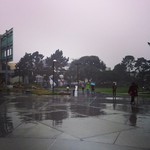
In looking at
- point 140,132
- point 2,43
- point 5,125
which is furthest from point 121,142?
point 2,43

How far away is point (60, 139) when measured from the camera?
638 cm

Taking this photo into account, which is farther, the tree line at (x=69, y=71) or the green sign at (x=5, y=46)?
the tree line at (x=69, y=71)

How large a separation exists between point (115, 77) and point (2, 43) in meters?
40.0

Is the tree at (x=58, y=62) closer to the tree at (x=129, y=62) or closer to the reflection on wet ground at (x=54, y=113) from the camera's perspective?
the tree at (x=129, y=62)

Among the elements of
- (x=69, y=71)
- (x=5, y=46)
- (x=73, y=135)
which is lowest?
(x=73, y=135)

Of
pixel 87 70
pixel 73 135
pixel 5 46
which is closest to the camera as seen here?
pixel 73 135

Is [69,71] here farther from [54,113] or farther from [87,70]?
[54,113]

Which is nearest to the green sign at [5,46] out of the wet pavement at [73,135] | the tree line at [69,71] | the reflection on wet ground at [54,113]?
the tree line at [69,71]

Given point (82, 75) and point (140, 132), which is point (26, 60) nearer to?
point (82, 75)

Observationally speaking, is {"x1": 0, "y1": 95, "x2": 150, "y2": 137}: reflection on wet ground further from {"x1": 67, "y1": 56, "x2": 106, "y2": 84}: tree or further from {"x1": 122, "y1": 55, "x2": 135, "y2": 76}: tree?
{"x1": 122, "y1": 55, "x2": 135, "y2": 76}: tree

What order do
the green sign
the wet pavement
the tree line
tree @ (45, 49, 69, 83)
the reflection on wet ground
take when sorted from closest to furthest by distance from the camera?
the wet pavement → the reflection on wet ground → the green sign → the tree line → tree @ (45, 49, 69, 83)

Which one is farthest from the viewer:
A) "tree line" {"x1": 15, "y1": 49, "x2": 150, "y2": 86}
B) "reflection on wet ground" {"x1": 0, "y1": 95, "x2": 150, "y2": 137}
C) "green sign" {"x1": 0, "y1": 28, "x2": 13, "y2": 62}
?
"tree line" {"x1": 15, "y1": 49, "x2": 150, "y2": 86}

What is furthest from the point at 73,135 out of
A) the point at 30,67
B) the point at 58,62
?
the point at 58,62

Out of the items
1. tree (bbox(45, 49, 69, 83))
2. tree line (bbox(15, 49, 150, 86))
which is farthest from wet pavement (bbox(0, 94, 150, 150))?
tree (bbox(45, 49, 69, 83))
